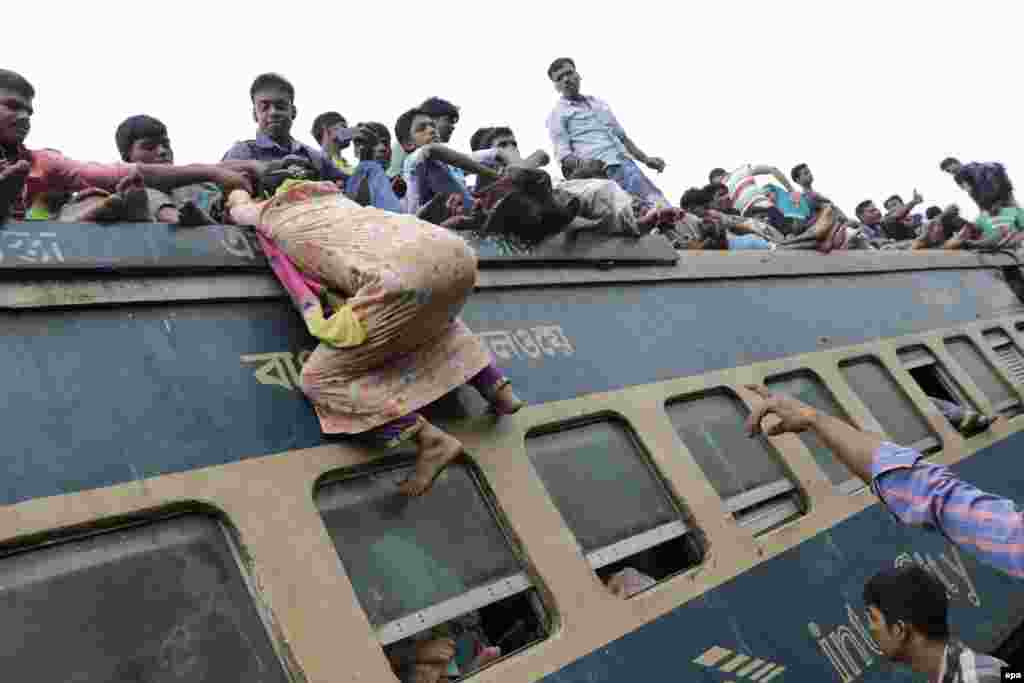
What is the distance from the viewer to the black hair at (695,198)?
731 cm

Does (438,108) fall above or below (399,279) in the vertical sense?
above

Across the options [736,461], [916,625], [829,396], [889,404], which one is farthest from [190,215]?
[889,404]

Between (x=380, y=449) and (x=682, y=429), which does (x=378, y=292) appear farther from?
(x=682, y=429)

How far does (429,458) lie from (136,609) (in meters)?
0.82

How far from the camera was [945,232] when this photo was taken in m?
7.46

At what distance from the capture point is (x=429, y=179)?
4309mm

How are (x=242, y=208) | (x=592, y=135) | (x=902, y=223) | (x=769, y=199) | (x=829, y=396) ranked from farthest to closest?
1. (x=902, y=223)
2. (x=769, y=199)
3. (x=592, y=135)
4. (x=829, y=396)
5. (x=242, y=208)

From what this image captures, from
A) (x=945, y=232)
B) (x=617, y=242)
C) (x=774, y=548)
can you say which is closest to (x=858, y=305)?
(x=617, y=242)

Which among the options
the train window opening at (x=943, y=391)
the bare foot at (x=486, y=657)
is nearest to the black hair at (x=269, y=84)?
the bare foot at (x=486, y=657)

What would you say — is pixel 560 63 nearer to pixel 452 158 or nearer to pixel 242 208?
pixel 452 158

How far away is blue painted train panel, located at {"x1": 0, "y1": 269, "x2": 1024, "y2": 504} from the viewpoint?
73.8 inches

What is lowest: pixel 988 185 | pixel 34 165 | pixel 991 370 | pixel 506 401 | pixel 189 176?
pixel 991 370

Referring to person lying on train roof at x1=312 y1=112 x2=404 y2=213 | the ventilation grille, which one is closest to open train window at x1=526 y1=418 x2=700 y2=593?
person lying on train roof at x1=312 y1=112 x2=404 y2=213

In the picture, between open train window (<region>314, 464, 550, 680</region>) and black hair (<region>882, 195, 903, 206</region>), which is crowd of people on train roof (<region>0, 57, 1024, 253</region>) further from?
black hair (<region>882, 195, 903, 206</region>)
